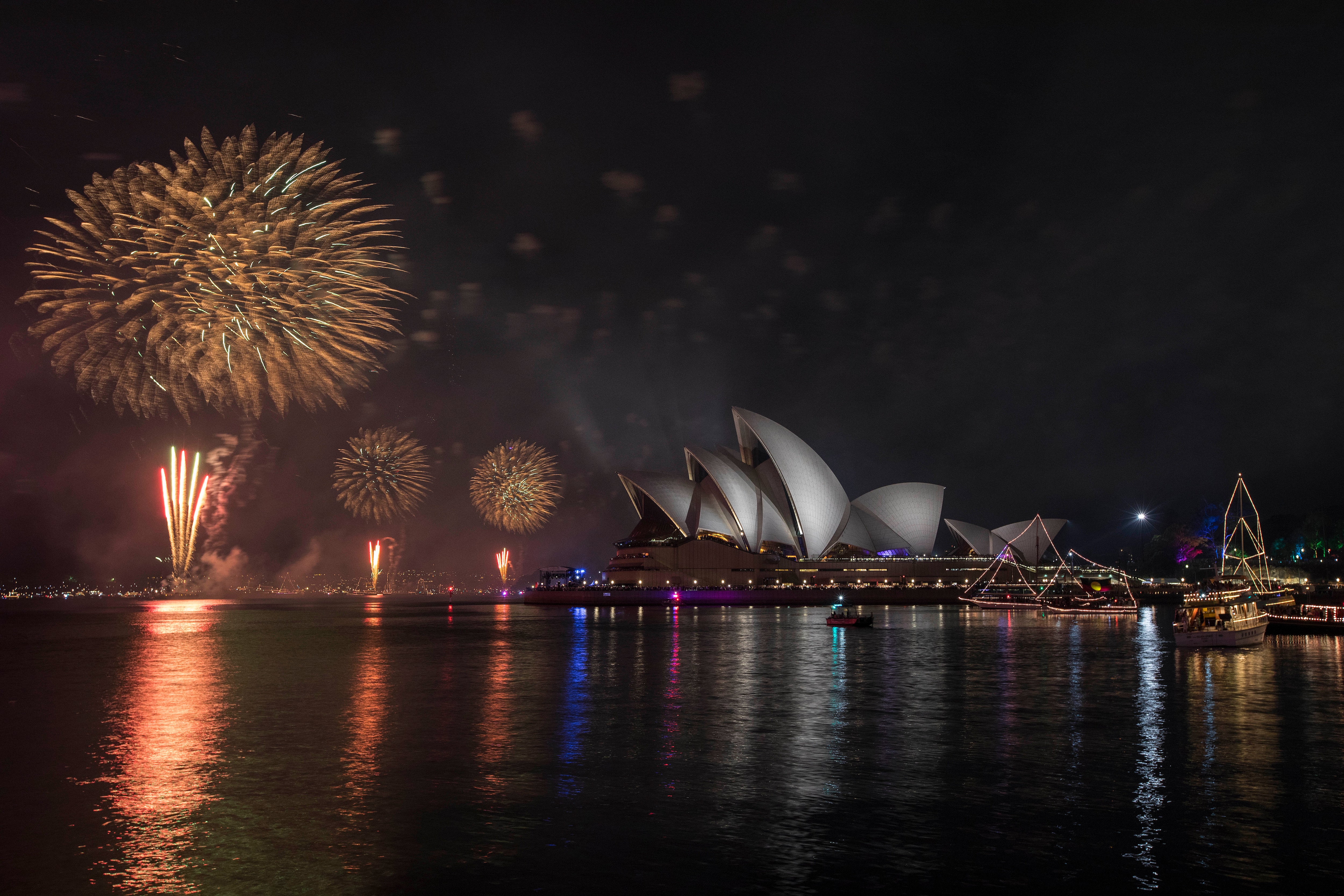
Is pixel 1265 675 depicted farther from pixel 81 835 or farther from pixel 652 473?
pixel 652 473

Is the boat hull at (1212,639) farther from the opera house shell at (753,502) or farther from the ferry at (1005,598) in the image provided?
the opera house shell at (753,502)

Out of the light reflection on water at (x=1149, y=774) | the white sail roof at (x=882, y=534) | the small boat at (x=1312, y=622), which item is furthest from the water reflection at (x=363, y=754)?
the white sail roof at (x=882, y=534)

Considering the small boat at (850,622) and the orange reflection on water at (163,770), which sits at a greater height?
the orange reflection on water at (163,770)

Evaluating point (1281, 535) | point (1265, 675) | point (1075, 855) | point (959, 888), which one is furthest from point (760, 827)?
point (1281, 535)

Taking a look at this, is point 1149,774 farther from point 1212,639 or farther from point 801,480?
point 801,480

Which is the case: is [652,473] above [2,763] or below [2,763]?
above

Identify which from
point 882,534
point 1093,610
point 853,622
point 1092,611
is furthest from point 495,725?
point 882,534
